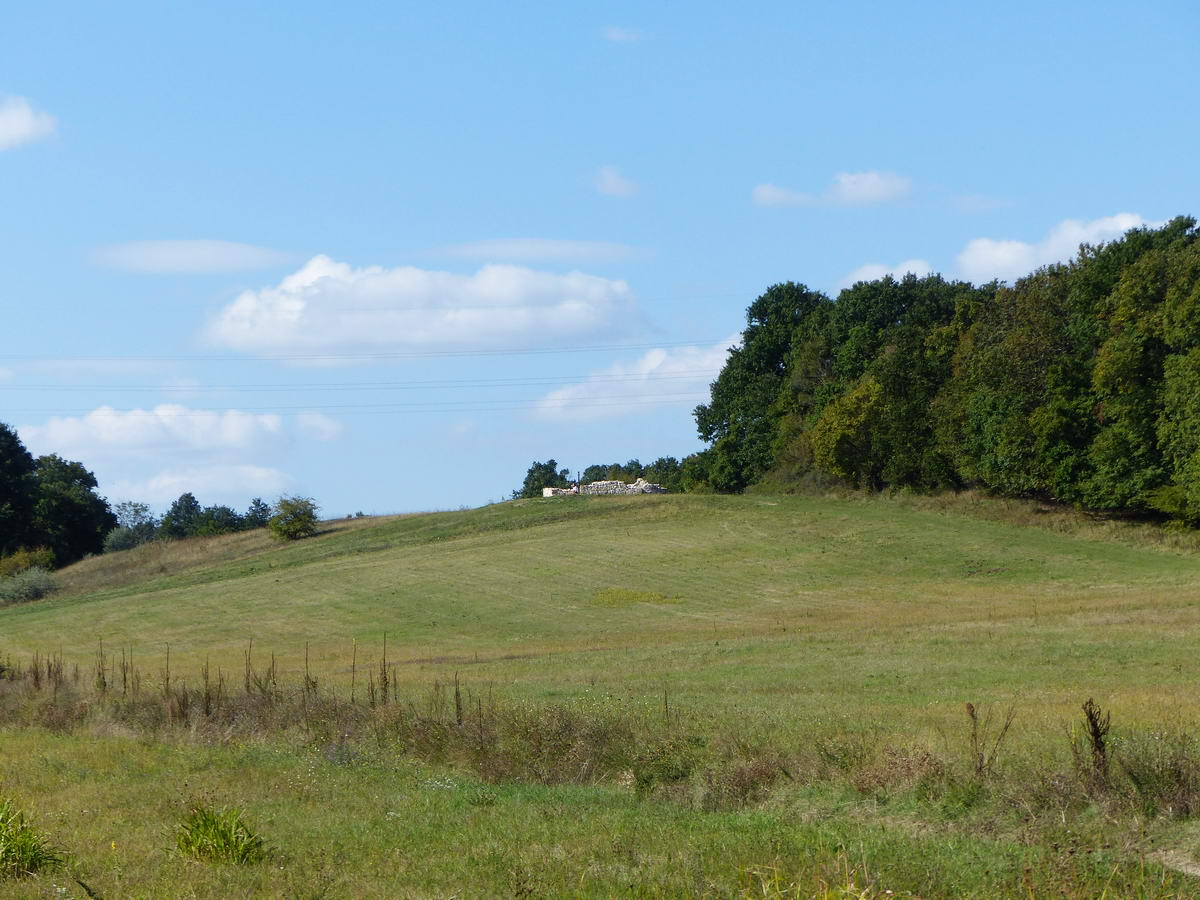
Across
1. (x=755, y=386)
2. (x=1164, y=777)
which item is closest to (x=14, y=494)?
(x=755, y=386)

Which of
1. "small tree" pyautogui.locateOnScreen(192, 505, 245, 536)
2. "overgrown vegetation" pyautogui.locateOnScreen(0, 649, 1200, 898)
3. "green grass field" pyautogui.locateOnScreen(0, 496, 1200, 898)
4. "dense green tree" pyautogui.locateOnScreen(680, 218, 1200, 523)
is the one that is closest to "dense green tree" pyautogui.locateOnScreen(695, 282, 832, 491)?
"dense green tree" pyautogui.locateOnScreen(680, 218, 1200, 523)

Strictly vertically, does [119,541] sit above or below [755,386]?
below

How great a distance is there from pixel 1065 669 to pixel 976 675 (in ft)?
6.63

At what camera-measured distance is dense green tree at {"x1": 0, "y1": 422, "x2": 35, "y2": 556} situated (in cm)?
9731

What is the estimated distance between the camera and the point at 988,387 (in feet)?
216

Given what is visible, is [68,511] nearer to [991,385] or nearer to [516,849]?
[991,385]

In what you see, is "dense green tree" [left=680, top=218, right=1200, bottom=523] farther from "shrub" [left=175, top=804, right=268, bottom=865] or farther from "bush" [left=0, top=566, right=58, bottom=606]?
"shrub" [left=175, top=804, right=268, bottom=865]

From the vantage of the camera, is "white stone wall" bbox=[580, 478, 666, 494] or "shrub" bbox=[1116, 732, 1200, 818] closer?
"shrub" bbox=[1116, 732, 1200, 818]

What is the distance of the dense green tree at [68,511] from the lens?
332 feet

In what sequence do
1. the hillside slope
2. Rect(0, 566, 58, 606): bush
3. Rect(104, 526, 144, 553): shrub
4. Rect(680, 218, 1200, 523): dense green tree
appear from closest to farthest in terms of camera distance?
the hillside slope
Rect(680, 218, 1200, 523): dense green tree
Rect(0, 566, 58, 606): bush
Rect(104, 526, 144, 553): shrub

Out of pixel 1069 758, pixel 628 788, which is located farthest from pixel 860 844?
pixel 628 788

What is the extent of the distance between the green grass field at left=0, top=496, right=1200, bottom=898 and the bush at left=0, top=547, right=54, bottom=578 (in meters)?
18.8

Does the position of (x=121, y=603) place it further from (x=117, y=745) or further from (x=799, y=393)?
(x=799, y=393)

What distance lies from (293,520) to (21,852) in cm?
7516
